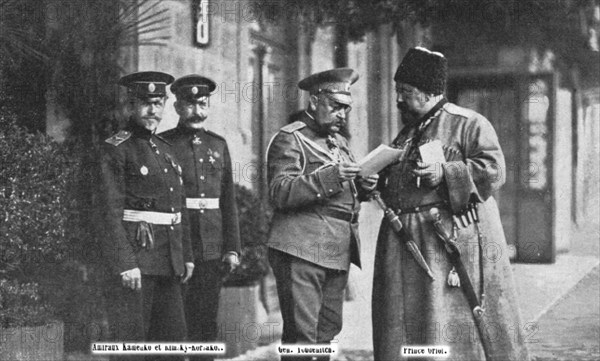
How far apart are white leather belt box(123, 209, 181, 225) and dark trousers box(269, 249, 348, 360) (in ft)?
1.85

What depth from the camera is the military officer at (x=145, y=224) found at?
4082 mm

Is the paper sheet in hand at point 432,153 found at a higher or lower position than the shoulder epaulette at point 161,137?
lower

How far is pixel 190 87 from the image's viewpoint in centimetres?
453

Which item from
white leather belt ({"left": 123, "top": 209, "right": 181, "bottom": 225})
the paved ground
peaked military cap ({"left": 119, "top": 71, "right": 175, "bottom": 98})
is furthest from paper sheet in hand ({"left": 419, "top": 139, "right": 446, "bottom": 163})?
the paved ground

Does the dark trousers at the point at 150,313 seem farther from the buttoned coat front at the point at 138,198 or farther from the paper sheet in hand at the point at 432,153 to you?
the paper sheet in hand at the point at 432,153

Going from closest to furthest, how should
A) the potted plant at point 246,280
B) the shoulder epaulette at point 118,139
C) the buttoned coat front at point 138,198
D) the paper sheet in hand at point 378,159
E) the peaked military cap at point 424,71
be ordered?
the paper sheet in hand at point 378,159
the peaked military cap at point 424,71
the buttoned coat front at point 138,198
the shoulder epaulette at point 118,139
the potted plant at point 246,280

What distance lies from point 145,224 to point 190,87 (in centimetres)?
87

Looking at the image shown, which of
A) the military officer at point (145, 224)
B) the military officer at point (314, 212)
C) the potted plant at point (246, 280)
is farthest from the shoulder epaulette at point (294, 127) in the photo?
the potted plant at point (246, 280)

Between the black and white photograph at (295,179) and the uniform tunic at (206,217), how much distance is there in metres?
0.01

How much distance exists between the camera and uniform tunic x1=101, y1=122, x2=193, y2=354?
13.4ft

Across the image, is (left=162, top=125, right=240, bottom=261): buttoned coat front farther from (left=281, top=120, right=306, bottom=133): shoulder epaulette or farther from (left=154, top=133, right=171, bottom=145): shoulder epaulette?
(left=281, top=120, right=306, bottom=133): shoulder epaulette

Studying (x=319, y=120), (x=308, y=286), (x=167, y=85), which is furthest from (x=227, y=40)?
(x=308, y=286)

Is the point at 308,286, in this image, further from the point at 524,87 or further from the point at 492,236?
the point at 524,87

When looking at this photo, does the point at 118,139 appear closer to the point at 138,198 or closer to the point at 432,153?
the point at 138,198
